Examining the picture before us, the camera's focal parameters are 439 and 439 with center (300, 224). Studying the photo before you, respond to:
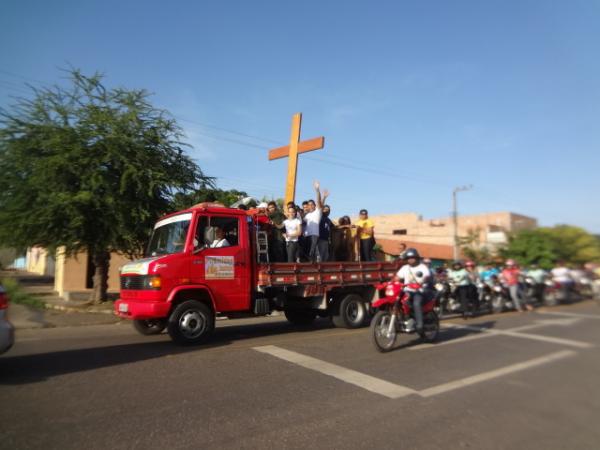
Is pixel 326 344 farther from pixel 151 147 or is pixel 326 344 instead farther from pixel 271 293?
pixel 151 147

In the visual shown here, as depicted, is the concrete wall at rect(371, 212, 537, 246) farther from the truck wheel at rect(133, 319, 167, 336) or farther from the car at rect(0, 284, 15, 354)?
the car at rect(0, 284, 15, 354)

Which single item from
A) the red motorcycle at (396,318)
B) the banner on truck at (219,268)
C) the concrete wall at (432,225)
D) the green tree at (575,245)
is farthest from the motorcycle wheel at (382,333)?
the concrete wall at (432,225)

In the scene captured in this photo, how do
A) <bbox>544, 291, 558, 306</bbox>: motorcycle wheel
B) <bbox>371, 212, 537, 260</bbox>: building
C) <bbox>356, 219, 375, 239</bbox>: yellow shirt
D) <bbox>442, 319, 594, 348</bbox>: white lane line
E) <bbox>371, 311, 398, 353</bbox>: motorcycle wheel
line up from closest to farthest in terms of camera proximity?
<bbox>371, 311, 398, 353</bbox>: motorcycle wheel < <bbox>442, 319, 594, 348</bbox>: white lane line < <bbox>356, 219, 375, 239</bbox>: yellow shirt < <bbox>544, 291, 558, 306</bbox>: motorcycle wheel < <bbox>371, 212, 537, 260</bbox>: building

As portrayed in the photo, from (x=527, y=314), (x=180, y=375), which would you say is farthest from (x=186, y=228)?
(x=527, y=314)

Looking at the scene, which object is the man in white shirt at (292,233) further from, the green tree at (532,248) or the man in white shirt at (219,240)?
the green tree at (532,248)

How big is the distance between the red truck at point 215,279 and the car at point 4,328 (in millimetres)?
Answer: 2267

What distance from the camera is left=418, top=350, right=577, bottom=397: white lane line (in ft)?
17.4

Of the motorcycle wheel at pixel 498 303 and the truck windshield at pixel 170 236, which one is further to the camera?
the motorcycle wheel at pixel 498 303

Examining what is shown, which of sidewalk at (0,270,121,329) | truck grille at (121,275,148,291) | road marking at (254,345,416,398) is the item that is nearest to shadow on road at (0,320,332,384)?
truck grille at (121,275,148,291)

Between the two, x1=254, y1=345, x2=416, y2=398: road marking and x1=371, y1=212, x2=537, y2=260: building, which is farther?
x1=371, y1=212, x2=537, y2=260: building

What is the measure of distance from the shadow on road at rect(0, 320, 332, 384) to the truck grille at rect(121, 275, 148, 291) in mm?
1061

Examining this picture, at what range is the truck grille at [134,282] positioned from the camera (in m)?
7.76

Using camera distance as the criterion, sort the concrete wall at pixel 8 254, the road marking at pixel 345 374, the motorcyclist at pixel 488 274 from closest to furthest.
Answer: the road marking at pixel 345 374, the concrete wall at pixel 8 254, the motorcyclist at pixel 488 274

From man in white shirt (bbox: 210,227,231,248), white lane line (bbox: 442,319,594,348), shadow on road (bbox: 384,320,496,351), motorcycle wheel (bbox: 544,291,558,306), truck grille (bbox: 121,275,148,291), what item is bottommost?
shadow on road (bbox: 384,320,496,351)
